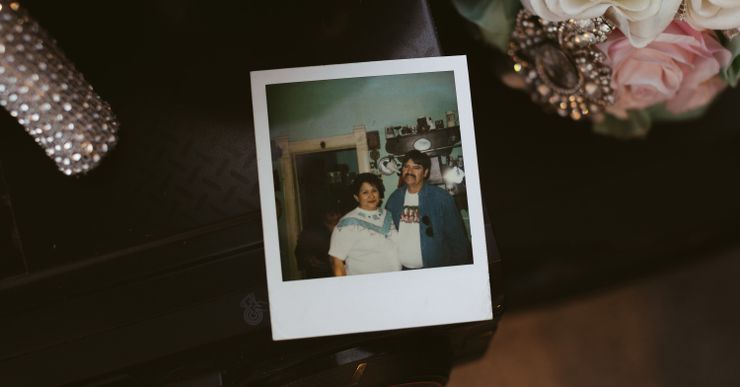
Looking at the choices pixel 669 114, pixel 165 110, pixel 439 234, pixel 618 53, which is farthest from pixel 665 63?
pixel 165 110

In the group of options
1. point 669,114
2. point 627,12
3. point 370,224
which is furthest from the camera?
point 669,114

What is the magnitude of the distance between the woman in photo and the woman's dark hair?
2 cm

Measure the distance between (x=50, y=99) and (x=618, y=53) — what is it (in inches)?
20.4

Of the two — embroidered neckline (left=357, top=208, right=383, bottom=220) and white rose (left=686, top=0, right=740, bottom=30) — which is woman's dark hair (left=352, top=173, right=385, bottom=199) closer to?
embroidered neckline (left=357, top=208, right=383, bottom=220)

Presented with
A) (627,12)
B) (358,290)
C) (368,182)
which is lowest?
(358,290)

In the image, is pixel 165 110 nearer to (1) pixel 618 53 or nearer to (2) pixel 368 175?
(2) pixel 368 175

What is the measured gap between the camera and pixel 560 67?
0.66m

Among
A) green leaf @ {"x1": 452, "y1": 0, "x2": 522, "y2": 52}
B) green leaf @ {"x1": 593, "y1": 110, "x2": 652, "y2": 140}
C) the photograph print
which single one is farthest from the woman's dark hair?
green leaf @ {"x1": 593, "y1": 110, "x2": 652, "y2": 140}

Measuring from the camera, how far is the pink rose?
21.9 inches

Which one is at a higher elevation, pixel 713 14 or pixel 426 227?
pixel 713 14

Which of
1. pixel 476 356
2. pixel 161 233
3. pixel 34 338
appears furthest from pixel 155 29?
pixel 476 356

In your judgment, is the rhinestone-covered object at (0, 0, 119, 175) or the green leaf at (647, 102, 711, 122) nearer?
the rhinestone-covered object at (0, 0, 119, 175)

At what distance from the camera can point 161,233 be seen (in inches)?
23.0

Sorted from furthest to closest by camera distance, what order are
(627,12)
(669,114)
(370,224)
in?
(669,114) < (370,224) < (627,12)
